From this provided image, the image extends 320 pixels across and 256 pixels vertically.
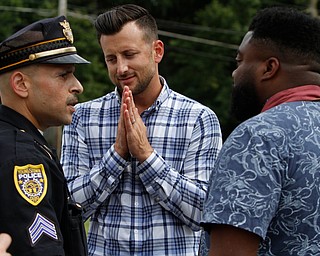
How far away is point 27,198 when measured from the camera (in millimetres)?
2791

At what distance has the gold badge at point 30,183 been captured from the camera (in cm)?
280

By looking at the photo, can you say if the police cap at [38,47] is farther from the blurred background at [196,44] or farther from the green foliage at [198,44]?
the green foliage at [198,44]

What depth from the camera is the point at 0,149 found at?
9.40 feet

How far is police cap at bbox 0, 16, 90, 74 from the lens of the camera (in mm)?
3236

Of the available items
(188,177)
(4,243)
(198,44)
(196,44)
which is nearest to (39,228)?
(4,243)

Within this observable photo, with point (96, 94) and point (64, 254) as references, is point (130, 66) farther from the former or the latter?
point (96, 94)

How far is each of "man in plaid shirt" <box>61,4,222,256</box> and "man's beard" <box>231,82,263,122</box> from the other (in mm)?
806

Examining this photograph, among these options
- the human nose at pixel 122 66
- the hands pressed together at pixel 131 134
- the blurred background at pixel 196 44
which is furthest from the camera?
the blurred background at pixel 196 44

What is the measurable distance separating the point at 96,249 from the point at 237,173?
4.92ft

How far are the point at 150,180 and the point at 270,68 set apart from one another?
112cm

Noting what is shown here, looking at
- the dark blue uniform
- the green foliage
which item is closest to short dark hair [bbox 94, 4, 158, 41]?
the dark blue uniform

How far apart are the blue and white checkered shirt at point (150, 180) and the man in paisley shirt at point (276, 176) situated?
106 centimetres

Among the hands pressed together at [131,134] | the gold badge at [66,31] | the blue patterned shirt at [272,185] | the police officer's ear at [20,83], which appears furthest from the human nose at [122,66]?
the blue patterned shirt at [272,185]

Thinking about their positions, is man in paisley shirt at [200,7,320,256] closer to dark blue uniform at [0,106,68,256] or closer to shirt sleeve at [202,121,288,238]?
shirt sleeve at [202,121,288,238]
